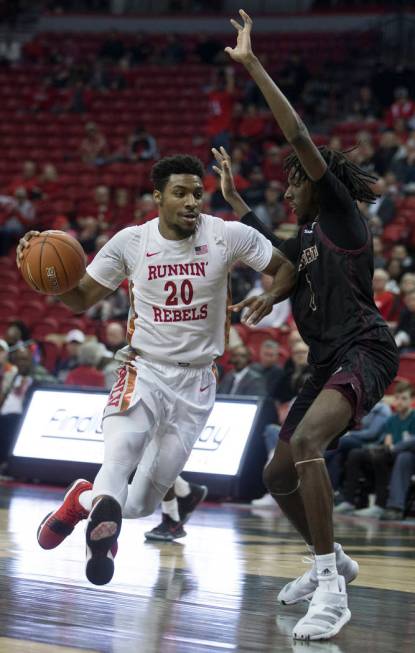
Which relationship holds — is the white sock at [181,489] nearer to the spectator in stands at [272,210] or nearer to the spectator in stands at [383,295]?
the spectator in stands at [383,295]

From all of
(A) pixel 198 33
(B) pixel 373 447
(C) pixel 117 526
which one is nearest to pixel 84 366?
(B) pixel 373 447

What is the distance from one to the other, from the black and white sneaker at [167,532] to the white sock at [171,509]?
26 mm

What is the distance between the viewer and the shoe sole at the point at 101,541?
4.93 meters

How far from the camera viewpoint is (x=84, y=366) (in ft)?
45.0

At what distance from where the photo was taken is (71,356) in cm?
1494

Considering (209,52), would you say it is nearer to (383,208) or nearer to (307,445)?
(383,208)

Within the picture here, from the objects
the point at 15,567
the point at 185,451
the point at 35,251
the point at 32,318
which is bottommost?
the point at 32,318

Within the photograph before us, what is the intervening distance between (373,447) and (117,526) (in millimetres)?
6565

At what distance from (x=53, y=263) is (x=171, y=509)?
124 inches

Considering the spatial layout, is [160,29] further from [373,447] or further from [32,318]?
[373,447]

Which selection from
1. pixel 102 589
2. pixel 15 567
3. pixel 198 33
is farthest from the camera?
pixel 198 33

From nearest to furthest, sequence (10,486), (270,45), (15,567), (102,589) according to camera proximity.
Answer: (102,589), (15,567), (10,486), (270,45)

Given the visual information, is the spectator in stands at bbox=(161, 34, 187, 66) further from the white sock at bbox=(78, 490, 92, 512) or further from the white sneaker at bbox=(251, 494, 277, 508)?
the white sock at bbox=(78, 490, 92, 512)

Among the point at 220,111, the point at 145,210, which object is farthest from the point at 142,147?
the point at 145,210
